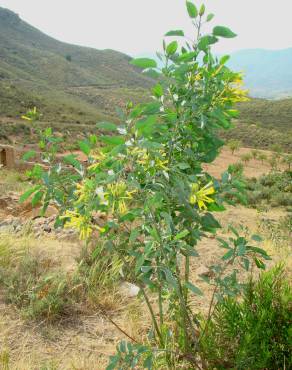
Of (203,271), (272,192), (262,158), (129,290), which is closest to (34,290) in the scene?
(129,290)

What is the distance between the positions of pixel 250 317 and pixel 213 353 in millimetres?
310

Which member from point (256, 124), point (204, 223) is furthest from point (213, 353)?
point (256, 124)

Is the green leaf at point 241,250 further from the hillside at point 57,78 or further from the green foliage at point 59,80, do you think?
the hillside at point 57,78

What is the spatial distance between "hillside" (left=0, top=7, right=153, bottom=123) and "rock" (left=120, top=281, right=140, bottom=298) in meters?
30.3

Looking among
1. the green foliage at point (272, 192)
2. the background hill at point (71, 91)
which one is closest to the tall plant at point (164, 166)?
the background hill at point (71, 91)

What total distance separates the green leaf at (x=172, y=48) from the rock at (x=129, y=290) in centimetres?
212

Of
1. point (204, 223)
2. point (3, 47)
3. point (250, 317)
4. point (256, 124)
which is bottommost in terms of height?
point (256, 124)

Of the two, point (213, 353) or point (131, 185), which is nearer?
point (131, 185)

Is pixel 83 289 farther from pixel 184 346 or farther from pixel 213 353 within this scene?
pixel 213 353

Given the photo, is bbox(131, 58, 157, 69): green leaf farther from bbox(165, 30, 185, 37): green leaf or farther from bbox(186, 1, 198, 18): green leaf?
bbox(186, 1, 198, 18): green leaf

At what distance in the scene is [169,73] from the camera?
1.49 metres

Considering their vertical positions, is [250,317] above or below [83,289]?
above

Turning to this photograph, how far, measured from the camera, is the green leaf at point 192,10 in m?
1.48

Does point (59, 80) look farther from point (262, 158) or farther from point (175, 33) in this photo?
point (175, 33)
